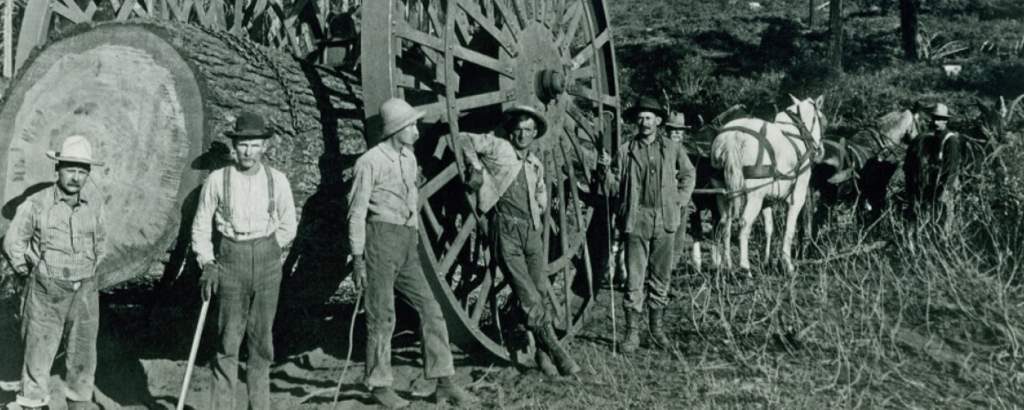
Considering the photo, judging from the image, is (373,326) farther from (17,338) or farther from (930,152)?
(930,152)

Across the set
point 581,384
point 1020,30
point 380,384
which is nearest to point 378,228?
point 380,384

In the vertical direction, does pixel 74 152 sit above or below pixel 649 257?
above

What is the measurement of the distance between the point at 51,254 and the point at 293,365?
2.26m

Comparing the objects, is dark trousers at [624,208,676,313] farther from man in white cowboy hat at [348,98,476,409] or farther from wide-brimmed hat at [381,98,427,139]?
wide-brimmed hat at [381,98,427,139]

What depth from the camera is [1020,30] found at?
27516 mm

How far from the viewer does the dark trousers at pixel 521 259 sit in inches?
259

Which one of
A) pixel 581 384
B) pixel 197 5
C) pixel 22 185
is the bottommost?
pixel 581 384

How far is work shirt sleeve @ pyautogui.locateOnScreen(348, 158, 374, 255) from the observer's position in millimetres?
5621

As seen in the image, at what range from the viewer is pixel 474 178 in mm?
6316

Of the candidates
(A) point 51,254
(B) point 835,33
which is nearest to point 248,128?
(A) point 51,254

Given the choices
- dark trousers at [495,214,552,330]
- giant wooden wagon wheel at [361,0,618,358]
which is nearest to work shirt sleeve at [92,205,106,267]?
giant wooden wagon wheel at [361,0,618,358]

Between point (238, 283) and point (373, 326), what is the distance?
3.02ft

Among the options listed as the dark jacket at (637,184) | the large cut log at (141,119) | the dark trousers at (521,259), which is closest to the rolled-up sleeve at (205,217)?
the large cut log at (141,119)

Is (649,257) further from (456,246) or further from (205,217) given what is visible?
(205,217)
